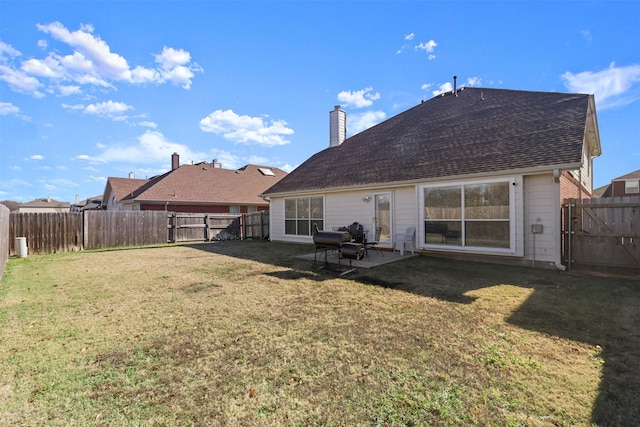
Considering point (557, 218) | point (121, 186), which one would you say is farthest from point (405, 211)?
point (121, 186)

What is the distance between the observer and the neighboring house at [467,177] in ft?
24.8

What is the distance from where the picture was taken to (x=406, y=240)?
31.2ft

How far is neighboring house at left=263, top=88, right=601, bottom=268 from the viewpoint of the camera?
24.8 ft

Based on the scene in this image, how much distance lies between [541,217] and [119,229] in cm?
1759

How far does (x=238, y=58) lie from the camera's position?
11.9 meters

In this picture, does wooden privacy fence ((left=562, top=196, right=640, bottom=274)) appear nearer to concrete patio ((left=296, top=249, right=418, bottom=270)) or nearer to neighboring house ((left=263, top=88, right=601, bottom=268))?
neighboring house ((left=263, top=88, right=601, bottom=268))

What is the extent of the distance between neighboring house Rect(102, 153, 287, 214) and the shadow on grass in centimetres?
1469

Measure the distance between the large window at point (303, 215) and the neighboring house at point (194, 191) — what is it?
9.49 metres

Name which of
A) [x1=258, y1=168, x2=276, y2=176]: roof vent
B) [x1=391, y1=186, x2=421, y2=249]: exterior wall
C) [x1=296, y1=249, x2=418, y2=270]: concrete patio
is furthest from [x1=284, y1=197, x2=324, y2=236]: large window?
[x1=258, y1=168, x2=276, y2=176]: roof vent

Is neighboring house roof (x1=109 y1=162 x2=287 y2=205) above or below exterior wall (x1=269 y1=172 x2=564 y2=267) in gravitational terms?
above

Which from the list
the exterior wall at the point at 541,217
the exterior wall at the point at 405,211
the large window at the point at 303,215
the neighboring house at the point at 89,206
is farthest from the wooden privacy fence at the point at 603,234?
the neighboring house at the point at 89,206

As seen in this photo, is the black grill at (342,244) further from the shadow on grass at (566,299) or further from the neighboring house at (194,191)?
the neighboring house at (194,191)

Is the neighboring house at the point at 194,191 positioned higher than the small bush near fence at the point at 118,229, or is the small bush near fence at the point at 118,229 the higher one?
→ the neighboring house at the point at 194,191

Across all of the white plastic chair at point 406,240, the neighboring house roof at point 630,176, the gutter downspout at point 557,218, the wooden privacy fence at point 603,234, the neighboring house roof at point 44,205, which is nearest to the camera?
the wooden privacy fence at point 603,234
